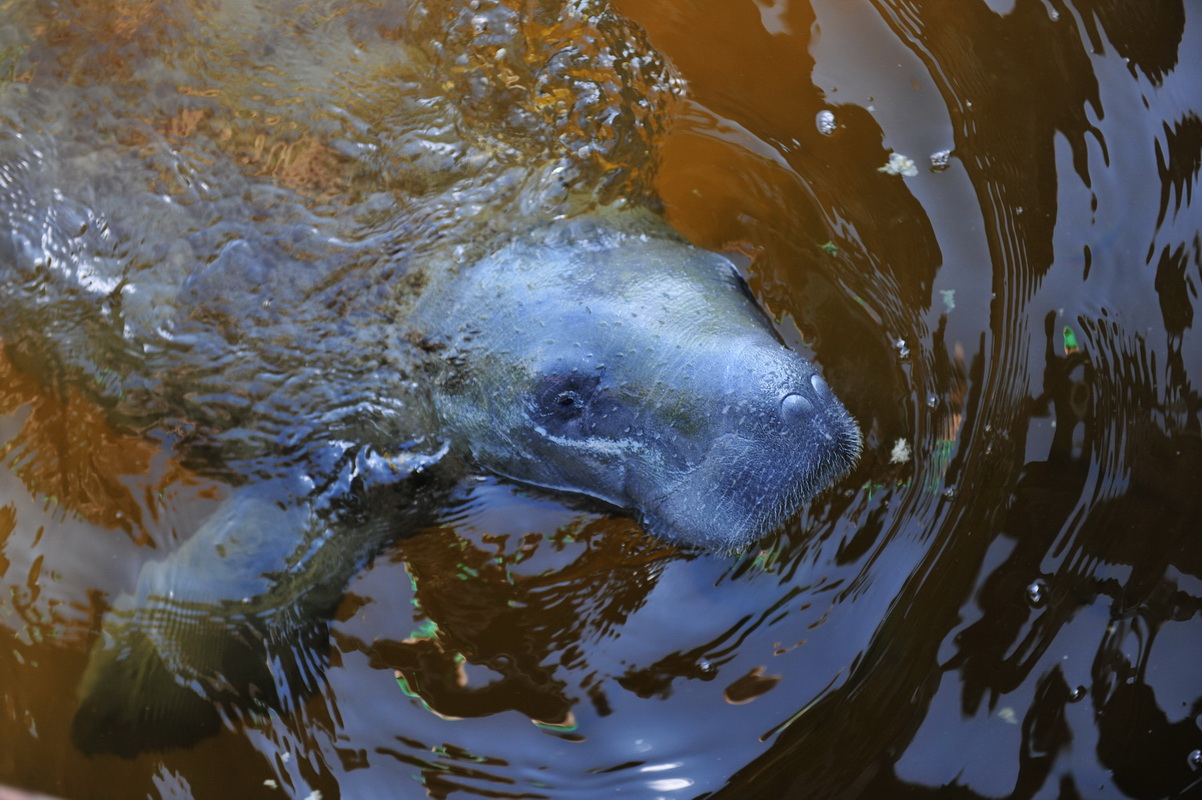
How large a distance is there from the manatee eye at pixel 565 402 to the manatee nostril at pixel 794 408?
577 mm

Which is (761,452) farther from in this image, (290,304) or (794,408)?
(290,304)

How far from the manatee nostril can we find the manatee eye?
577mm

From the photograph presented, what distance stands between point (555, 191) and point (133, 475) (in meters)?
2.04

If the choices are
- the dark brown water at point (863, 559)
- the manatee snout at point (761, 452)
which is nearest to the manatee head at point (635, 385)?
the manatee snout at point (761, 452)

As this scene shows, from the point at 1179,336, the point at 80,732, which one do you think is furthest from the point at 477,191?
the point at 1179,336

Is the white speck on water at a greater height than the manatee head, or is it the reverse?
the white speck on water

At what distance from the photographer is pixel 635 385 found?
2633mm

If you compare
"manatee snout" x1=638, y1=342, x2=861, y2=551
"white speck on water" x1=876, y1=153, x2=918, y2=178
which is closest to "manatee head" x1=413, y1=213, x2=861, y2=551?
"manatee snout" x1=638, y1=342, x2=861, y2=551

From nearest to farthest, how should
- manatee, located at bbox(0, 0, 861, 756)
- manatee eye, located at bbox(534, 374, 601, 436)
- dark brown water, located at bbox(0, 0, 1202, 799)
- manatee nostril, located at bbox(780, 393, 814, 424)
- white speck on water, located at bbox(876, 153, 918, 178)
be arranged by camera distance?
manatee nostril, located at bbox(780, 393, 814, 424)
manatee eye, located at bbox(534, 374, 601, 436)
manatee, located at bbox(0, 0, 861, 756)
dark brown water, located at bbox(0, 0, 1202, 799)
white speck on water, located at bbox(876, 153, 918, 178)

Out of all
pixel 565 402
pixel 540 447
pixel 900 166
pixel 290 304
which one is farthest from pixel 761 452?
pixel 900 166

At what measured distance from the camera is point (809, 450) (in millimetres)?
2557

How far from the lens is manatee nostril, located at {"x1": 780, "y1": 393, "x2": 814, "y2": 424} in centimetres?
247

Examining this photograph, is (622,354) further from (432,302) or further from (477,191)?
(477,191)

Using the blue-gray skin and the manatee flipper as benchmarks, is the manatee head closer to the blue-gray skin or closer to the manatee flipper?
the blue-gray skin
